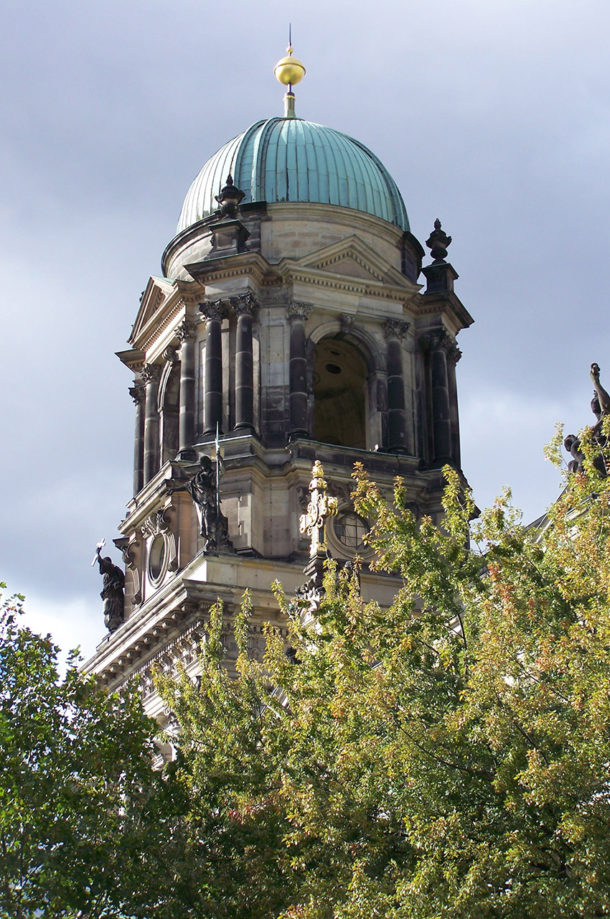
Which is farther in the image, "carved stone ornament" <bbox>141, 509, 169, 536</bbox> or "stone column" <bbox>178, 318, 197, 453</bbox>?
"stone column" <bbox>178, 318, 197, 453</bbox>

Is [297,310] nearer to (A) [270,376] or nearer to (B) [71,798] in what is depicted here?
(A) [270,376]

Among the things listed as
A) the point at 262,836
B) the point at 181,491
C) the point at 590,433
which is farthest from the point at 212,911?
the point at 181,491

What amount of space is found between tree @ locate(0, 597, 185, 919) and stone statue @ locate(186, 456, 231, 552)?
15374mm

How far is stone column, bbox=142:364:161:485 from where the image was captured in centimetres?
5222

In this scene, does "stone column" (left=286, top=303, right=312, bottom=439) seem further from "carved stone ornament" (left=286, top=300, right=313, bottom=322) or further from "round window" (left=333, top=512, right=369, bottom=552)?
"round window" (left=333, top=512, right=369, bottom=552)

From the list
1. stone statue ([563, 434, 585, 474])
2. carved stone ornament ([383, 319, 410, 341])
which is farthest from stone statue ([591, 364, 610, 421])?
carved stone ornament ([383, 319, 410, 341])

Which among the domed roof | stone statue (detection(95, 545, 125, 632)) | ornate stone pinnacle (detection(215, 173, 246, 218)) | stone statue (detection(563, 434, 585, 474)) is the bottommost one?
stone statue (detection(563, 434, 585, 474))

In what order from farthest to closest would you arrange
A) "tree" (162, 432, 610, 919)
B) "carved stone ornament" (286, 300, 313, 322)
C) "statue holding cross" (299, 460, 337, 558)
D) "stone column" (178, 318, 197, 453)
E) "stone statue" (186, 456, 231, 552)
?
"carved stone ornament" (286, 300, 313, 322) → "stone column" (178, 318, 197, 453) → "stone statue" (186, 456, 231, 552) → "statue holding cross" (299, 460, 337, 558) → "tree" (162, 432, 610, 919)

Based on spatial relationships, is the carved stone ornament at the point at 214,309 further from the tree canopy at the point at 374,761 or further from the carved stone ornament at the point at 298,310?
the tree canopy at the point at 374,761

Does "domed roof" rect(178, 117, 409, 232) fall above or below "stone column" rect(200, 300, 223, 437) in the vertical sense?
above

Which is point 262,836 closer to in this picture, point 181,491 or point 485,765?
point 485,765

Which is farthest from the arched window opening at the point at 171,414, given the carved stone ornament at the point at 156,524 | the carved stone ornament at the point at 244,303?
the carved stone ornament at the point at 244,303

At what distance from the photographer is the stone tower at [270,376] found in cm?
4644

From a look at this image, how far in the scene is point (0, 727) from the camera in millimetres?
27391
